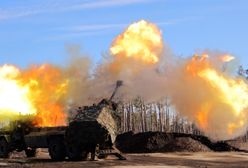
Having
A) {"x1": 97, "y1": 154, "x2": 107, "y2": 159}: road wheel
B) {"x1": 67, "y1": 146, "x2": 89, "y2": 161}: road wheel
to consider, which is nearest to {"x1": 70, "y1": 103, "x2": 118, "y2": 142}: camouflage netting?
{"x1": 67, "y1": 146, "x2": 89, "y2": 161}: road wheel

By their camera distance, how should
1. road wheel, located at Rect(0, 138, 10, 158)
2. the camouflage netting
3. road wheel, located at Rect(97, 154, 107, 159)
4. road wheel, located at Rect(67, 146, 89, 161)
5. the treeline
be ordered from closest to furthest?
the camouflage netting, road wheel, located at Rect(67, 146, 89, 161), road wheel, located at Rect(97, 154, 107, 159), road wheel, located at Rect(0, 138, 10, 158), the treeline

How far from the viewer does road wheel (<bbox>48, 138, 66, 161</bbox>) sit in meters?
32.4

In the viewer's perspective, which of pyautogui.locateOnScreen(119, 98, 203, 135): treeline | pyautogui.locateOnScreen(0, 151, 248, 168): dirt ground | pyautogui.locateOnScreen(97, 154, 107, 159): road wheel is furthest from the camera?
pyautogui.locateOnScreen(119, 98, 203, 135): treeline

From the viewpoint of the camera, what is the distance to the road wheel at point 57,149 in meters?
32.4

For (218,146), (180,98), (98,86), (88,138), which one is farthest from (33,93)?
(218,146)

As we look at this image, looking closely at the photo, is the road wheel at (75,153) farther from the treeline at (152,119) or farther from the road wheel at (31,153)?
the treeline at (152,119)

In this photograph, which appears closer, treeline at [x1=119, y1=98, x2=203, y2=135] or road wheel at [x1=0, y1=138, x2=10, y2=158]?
road wheel at [x1=0, y1=138, x2=10, y2=158]

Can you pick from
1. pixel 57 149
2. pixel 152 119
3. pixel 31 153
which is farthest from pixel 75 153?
pixel 152 119

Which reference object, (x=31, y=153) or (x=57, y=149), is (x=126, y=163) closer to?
(x=57, y=149)

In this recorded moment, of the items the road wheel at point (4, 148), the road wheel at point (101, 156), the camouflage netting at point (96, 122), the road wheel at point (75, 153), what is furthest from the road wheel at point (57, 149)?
the road wheel at point (4, 148)

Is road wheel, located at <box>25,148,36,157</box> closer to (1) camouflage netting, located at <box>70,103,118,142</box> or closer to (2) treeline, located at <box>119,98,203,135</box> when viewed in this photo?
(1) camouflage netting, located at <box>70,103,118,142</box>

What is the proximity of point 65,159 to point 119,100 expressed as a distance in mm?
5600

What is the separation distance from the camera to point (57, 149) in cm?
3253

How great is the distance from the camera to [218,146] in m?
51.4
